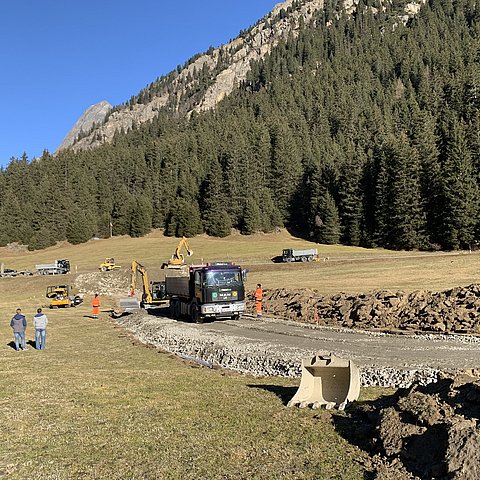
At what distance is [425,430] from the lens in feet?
25.7

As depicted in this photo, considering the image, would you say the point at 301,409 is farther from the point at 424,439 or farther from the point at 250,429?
the point at 424,439

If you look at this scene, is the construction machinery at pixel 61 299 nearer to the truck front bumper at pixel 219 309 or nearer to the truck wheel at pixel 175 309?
the truck wheel at pixel 175 309

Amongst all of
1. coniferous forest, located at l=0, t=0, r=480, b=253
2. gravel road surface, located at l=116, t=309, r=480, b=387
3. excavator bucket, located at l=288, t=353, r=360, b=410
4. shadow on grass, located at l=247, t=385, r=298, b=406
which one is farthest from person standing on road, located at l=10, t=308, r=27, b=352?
coniferous forest, located at l=0, t=0, r=480, b=253

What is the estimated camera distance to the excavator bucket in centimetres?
1142

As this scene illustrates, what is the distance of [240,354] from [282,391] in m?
6.13

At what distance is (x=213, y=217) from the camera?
360 feet

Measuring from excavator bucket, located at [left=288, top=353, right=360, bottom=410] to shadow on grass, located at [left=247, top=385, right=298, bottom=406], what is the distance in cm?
59

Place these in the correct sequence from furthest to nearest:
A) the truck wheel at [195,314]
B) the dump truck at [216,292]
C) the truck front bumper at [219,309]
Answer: the truck wheel at [195,314], the dump truck at [216,292], the truck front bumper at [219,309]

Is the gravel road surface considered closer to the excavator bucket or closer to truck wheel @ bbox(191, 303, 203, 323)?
truck wheel @ bbox(191, 303, 203, 323)

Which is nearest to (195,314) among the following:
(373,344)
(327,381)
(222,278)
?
(222,278)

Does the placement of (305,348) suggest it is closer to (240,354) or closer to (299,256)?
(240,354)

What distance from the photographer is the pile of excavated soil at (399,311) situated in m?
22.9

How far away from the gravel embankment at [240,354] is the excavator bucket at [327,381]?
191cm

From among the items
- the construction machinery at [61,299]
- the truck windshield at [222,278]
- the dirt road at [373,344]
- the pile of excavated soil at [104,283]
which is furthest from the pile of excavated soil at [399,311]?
the pile of excavated soil at [104,283]
